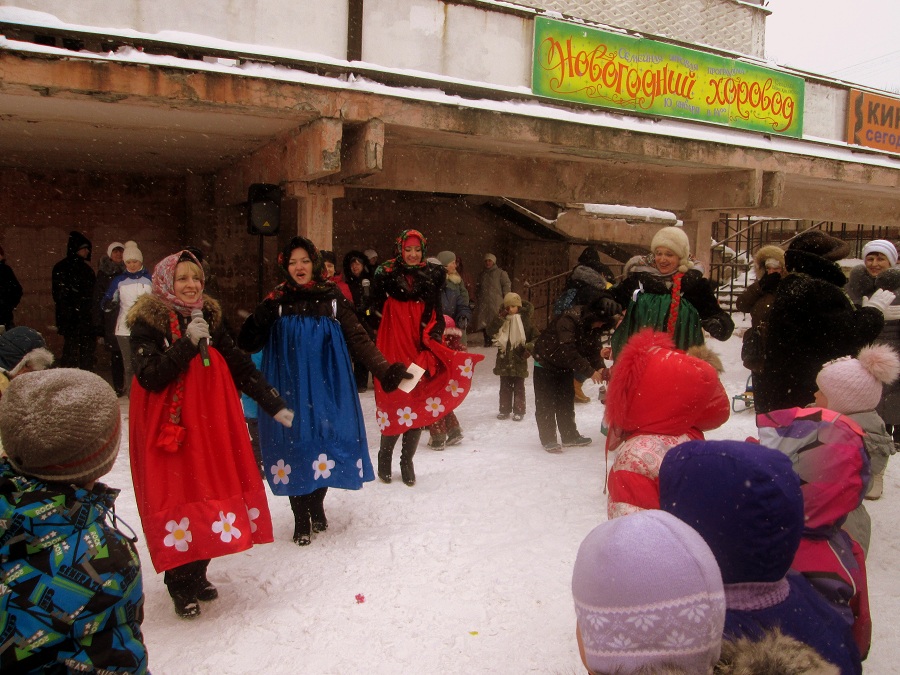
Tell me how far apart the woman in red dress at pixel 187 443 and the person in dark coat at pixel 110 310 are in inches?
186

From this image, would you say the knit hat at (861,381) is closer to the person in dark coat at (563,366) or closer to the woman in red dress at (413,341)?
the person in dark coat at (563,366)

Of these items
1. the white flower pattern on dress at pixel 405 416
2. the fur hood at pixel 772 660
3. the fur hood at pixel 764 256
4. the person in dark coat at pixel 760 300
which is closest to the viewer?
the fur hood at pixel 772 660

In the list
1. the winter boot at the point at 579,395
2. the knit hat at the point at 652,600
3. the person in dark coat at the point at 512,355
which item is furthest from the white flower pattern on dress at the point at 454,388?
the knit hat at the point at 652,600

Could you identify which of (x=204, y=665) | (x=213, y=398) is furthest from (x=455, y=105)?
(x=204, y=665)

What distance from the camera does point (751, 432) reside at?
20.2 ft

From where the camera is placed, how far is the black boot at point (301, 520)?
370 centimetres

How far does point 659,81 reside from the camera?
23.7ft

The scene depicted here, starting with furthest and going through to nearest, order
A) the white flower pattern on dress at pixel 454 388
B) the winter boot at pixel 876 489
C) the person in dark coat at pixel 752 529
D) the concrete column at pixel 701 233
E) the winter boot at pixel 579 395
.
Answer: the concrete column at pixel 701 233
the winter boot at pixel 579 395
the white flower pattern on dress at pixel 454 388
the winter boot at pixel 876 489
the person in dark coat at pixel 752 529

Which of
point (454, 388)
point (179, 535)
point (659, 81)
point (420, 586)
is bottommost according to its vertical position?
point (420, 586)

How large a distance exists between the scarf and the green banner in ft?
7.45

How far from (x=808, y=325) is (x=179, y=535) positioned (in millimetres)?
3321

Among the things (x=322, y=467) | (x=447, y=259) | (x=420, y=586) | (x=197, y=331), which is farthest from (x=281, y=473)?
(x=447, y=259)

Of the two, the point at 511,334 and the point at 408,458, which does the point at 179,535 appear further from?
the point at 511,334

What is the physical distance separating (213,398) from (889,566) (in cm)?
354
